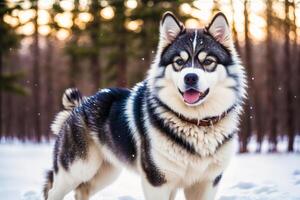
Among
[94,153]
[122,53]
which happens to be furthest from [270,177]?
[122,53]

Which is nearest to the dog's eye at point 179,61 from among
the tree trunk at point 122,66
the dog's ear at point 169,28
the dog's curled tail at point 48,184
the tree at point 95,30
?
the dog's ear at point 169,28

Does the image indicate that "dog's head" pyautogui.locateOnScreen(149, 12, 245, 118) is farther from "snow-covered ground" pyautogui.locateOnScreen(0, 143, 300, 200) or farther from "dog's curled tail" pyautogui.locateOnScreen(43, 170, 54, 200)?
"snow-covered ground" pyautogui.locateOnScreen(0, 143, 300, 200)

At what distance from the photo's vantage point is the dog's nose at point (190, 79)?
4.17 meters

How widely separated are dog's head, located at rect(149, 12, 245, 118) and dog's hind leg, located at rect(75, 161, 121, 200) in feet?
5.59

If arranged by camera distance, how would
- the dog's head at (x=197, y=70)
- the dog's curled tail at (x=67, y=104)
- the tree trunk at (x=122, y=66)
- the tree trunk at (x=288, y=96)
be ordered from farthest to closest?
the tree trunk at (x=122, y=66) → the tree trunk at (x=288, y=96) → the dog's curled tail at (x=67, y=104) → the dog's head at (x=197, y=70)

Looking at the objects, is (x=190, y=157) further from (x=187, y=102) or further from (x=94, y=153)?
(x=94, y=153)

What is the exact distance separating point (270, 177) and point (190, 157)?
531 centimetres

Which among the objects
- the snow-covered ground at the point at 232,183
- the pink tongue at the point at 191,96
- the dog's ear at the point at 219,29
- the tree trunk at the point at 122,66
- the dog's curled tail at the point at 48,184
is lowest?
the snow-covered ground at the point at 232,183

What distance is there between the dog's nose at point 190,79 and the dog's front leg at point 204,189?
1.12 meters

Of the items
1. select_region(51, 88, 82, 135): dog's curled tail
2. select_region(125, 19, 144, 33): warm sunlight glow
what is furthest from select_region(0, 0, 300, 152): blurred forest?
select_region(51, 88, 82, 135): dog's curled tail

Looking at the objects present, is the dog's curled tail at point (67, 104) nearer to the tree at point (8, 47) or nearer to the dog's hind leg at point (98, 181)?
the dog's hind leg at point (98, 181)

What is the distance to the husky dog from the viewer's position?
4.38m

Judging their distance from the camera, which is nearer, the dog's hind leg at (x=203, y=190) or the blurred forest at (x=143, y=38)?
the dog's hind leg at (x=203, y=190)

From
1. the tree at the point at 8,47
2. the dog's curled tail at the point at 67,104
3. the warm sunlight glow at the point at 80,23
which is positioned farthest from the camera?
the tree at the point at 8,47
